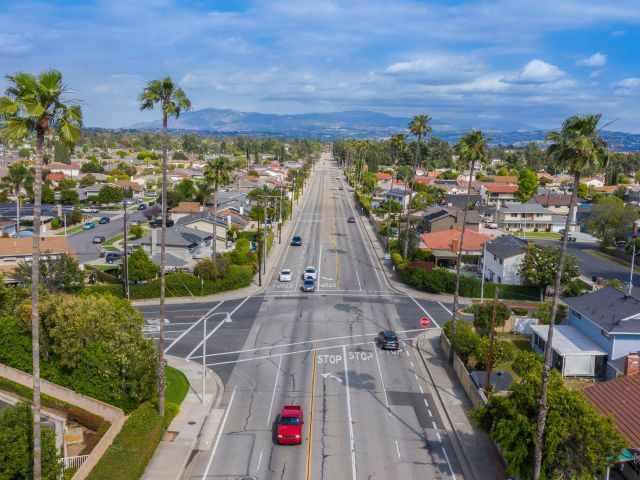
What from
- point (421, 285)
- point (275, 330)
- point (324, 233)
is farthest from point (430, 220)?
point (275, 330)

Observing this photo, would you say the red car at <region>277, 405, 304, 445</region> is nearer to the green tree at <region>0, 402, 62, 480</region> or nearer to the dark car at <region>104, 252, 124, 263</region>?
the green tree at <region>0, 402, 62, 480</region>

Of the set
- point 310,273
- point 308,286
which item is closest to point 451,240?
point 310,273

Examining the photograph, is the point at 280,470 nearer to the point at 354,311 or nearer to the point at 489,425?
the point at 489,425

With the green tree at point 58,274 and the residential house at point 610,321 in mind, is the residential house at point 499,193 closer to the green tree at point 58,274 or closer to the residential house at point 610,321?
the residential house at point 610,321

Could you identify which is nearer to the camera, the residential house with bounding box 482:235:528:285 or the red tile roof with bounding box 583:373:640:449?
the red tile roof with bounding box 583:373:640:449

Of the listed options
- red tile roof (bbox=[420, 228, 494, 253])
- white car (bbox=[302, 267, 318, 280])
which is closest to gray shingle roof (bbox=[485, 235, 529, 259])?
red tile roof (bbox=[420, 228, 494, 253])

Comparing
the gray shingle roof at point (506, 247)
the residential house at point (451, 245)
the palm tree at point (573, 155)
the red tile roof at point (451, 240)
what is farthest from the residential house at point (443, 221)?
the palm tree at point (573, 155)

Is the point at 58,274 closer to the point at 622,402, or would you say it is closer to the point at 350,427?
the point at 350,427
